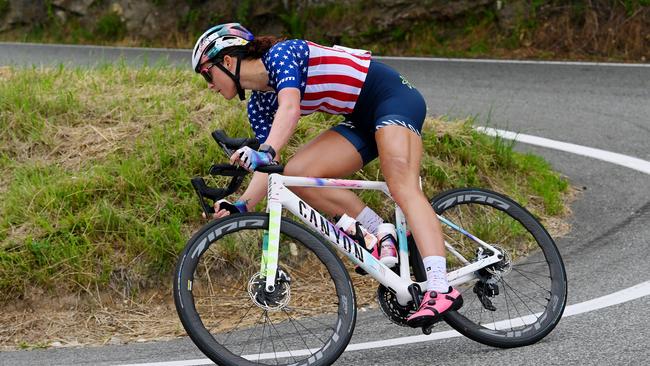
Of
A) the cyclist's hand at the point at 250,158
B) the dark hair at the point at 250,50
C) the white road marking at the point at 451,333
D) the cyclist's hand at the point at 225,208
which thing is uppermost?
the dark hair at the point at 250,50

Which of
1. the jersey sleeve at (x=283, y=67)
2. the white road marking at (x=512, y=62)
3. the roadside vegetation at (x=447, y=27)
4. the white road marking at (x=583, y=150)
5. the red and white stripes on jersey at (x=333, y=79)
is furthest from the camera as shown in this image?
the roadside vegetation at (x=447, y=27)

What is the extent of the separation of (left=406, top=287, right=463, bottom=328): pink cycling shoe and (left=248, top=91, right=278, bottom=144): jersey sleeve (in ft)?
3.98

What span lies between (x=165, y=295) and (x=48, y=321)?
0.74 metres

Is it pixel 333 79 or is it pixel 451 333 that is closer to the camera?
pixel 333 79

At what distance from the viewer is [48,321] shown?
634 centimetres

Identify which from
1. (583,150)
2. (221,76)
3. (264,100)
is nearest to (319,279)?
(264,100)

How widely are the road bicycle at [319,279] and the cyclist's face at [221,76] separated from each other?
0.32 metres

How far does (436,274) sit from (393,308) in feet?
0.96

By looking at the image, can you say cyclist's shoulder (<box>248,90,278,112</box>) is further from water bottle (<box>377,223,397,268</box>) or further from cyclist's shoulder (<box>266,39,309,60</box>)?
water bottle (<box>377,223,397,268</box>)

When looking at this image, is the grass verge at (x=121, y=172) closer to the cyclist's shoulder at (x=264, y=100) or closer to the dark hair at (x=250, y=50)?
the cyclist's shoulder at (x=264, y=100)

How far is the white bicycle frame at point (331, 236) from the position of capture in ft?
16.1

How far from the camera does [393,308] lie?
5.22 meters

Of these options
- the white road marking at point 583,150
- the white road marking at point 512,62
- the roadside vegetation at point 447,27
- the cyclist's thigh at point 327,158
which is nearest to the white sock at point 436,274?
the cyclist's thigh at point 327,158

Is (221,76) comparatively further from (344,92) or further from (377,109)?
(377,109)
